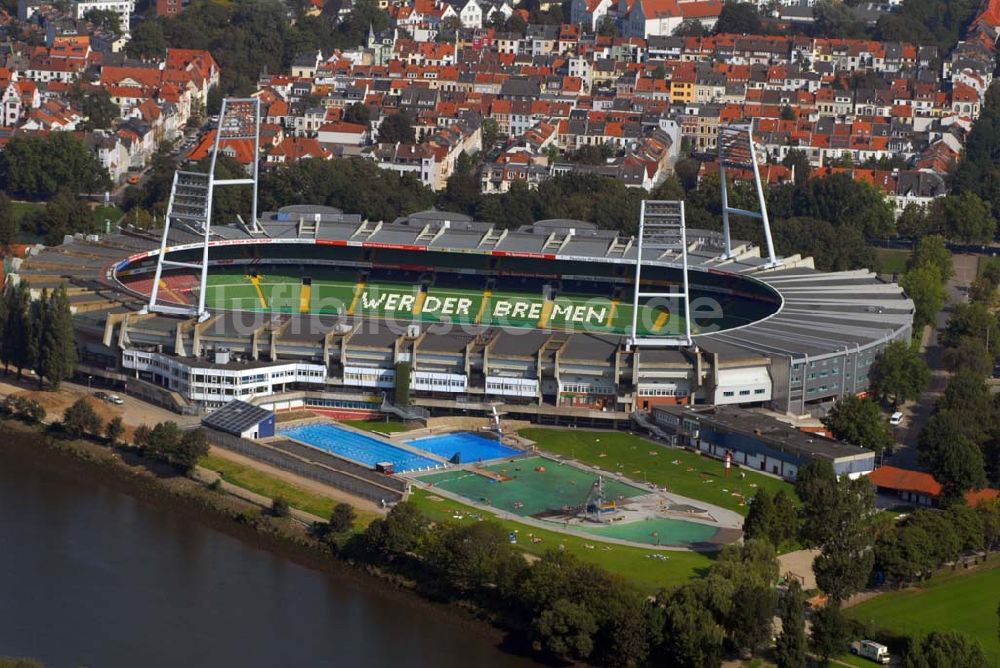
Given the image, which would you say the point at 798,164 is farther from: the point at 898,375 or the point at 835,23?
the point at 835,23

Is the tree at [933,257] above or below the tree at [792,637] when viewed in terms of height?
above

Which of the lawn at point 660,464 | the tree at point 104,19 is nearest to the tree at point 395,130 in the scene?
the tree at point 104,19

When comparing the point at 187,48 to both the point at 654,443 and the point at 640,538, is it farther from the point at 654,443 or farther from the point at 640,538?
the point at 640,538

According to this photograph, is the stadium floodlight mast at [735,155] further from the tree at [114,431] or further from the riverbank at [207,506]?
the riverbank at [207,506]

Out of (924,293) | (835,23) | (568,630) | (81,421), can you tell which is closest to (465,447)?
(81,421)

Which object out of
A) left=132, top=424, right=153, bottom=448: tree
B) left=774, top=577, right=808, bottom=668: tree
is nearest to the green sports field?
left=132, top=424, right=153, bottom=448: tree

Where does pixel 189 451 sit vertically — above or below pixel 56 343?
below

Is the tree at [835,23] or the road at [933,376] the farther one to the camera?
the tree at [835,23]
